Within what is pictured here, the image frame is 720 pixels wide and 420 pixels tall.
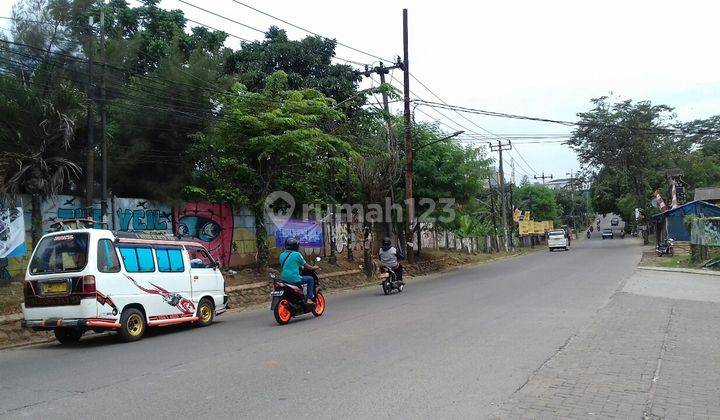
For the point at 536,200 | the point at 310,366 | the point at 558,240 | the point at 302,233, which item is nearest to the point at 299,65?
the point at 302,233

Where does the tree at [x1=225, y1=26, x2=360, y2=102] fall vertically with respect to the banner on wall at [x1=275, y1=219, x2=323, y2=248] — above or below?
above

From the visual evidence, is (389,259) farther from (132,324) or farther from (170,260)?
(132,324)

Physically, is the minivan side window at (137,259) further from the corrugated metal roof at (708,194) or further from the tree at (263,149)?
the corrugated metal roof at (708,194)

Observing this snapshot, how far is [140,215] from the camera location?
18.0 metres

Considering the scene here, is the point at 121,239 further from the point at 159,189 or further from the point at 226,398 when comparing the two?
the point at 159,189

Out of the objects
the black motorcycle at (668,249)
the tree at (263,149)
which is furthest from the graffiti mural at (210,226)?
the black motorcycle at (668,249)

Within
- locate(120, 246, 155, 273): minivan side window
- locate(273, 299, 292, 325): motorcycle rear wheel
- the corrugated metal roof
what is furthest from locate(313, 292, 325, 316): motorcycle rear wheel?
the corrugated metal roof

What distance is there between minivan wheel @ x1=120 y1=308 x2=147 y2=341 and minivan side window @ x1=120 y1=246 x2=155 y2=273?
77 cm

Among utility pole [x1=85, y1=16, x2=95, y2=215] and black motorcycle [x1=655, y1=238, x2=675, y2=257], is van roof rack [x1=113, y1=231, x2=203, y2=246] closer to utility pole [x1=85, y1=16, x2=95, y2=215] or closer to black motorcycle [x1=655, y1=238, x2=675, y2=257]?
utility pole [x1=85, y1=16, x2=95, y2=215]

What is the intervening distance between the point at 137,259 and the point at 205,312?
2.41 metres

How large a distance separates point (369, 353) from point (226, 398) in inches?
106

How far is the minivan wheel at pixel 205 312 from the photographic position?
12.4 metres

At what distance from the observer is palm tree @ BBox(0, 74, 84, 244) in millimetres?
13719

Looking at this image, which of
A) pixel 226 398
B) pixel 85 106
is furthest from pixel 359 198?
pixel 226 398
